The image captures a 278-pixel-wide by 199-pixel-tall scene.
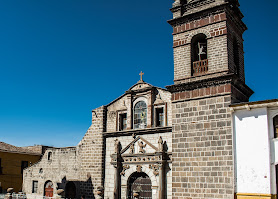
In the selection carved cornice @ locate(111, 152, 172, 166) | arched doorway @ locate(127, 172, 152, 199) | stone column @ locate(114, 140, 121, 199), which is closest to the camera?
carved cornice @ locate(111, 152, 172, 166)

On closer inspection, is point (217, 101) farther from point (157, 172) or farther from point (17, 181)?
point (17, 181)

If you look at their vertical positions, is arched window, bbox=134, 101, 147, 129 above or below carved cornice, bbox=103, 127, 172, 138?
above

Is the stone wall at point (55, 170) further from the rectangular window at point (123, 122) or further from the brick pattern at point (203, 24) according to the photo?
the brick pattern at point (203, 24)

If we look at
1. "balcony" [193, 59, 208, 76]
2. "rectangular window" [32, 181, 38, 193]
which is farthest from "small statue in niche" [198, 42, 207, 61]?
"rectangular window" [32, 181, 38, 193]

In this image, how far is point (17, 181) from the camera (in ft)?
93.7

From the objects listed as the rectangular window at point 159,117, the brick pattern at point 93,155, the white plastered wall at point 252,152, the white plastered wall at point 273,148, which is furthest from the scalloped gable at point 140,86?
the white plastered wall at point 273,148

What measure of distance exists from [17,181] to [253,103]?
23.0 m

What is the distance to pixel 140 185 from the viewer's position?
17.6 metres

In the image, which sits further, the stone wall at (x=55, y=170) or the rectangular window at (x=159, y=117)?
the stone wall at (x=55, y=170)

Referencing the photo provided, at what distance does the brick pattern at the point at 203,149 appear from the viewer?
40.0ft

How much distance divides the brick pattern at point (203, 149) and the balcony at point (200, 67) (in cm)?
125

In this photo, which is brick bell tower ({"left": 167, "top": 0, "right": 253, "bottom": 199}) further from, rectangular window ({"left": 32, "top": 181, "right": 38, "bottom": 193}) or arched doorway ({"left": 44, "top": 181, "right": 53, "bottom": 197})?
rectangular window ({"left": 32, "top": 181, "right": 38, "bottom": 193})

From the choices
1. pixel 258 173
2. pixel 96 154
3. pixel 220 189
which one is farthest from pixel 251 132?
pixel 96 154

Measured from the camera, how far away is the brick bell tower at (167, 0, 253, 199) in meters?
12.4
